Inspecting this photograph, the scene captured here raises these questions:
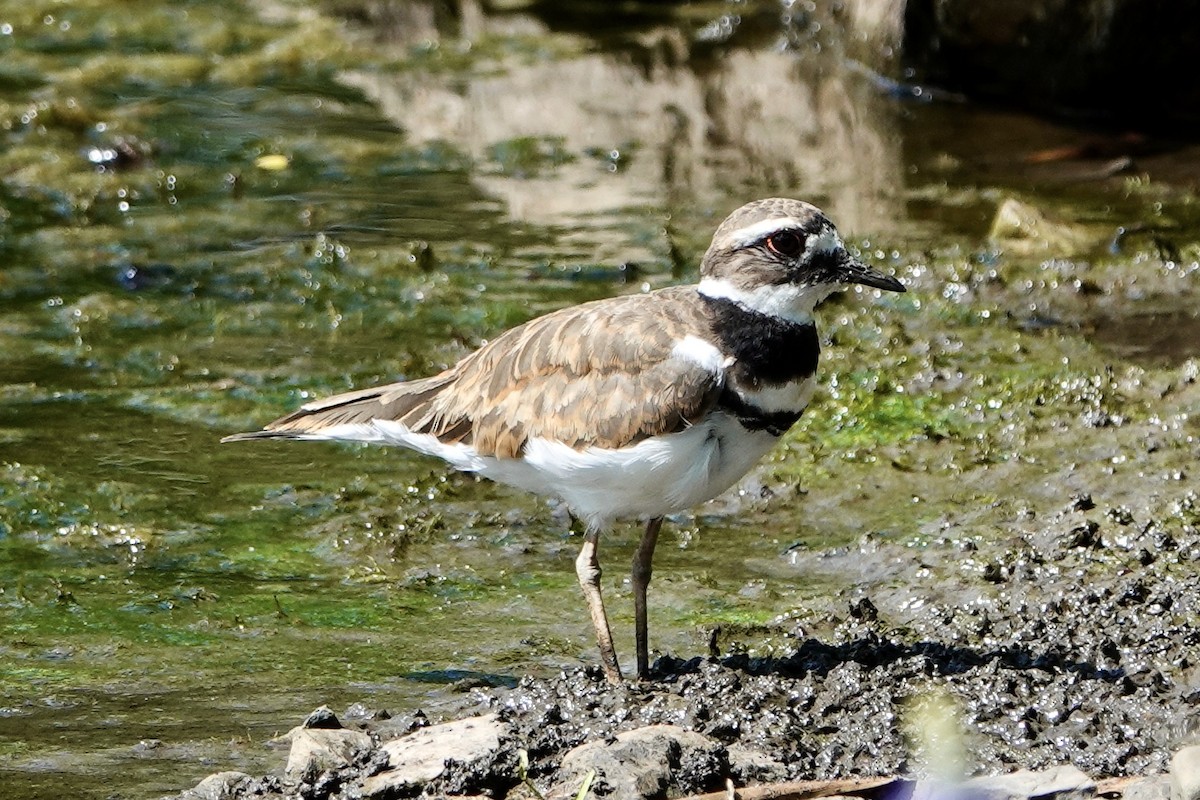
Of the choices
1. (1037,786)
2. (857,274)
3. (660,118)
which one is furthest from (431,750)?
(660,118)

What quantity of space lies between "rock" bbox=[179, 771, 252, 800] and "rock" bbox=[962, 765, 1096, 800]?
1.80 metres

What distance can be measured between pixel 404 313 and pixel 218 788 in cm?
413

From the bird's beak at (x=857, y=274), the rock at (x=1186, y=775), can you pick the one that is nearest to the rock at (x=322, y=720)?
the bird's beak at (x=857, y=274)

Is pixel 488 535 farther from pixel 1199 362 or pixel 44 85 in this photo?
pixel 44 85

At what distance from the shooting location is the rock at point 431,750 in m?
4.16

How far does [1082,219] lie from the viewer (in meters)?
8.75

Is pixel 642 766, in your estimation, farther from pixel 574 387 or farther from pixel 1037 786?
pixel 574 387

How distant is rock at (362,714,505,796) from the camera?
13.6 feet

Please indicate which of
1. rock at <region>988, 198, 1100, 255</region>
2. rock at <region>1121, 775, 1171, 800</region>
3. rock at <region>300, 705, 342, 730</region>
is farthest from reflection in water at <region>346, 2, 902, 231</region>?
rock at <region>1121, 775, 1171, 800</region>

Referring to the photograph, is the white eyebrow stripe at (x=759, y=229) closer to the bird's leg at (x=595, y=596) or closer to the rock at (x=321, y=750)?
the bird's leg at (x=595, y=596)

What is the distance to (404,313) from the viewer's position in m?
8.13

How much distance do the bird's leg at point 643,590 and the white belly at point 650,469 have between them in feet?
0.62

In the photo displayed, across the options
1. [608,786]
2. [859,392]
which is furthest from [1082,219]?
[608,786]

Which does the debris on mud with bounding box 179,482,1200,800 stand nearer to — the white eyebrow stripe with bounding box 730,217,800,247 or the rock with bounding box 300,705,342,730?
the rock with bounding box 300,705,342,730
